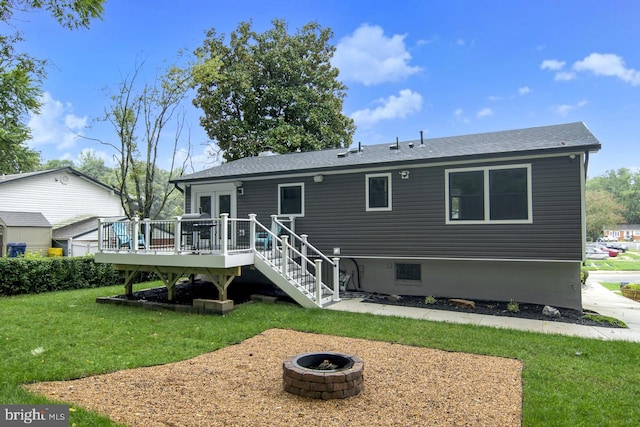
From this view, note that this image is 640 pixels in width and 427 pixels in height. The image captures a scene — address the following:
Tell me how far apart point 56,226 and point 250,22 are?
54.8 feet

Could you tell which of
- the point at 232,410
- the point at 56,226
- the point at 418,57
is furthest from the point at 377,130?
the point at 232,410

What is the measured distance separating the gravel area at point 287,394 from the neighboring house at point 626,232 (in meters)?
84.5

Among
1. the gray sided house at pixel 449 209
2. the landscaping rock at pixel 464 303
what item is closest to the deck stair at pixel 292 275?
the gray sided house at pixel 449 209

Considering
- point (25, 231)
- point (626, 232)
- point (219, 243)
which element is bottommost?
point (626, 232)

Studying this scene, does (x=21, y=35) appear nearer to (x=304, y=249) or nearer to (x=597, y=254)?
(x=304, y=249)

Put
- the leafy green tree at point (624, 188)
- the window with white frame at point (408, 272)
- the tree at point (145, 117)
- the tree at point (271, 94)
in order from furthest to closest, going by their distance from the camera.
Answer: the leafy green tree at point (624, 188) < the tree at point (271, 94) < the tree at point (145, 117) < the window with white frame at point (408, 272)

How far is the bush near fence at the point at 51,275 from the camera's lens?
1034cm

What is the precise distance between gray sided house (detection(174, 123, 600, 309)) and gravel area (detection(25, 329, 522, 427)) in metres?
4.14

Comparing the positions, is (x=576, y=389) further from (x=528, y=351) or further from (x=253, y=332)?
(x=253, y=332)

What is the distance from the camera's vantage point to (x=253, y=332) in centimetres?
636

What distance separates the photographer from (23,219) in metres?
19.0

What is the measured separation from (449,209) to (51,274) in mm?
11563

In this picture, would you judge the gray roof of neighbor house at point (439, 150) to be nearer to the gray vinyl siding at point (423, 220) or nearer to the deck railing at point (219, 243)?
the gray vinyl siding at point (423, 220)

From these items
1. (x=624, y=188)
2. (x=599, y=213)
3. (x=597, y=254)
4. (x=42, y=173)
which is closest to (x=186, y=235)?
(x=42, y=173)
